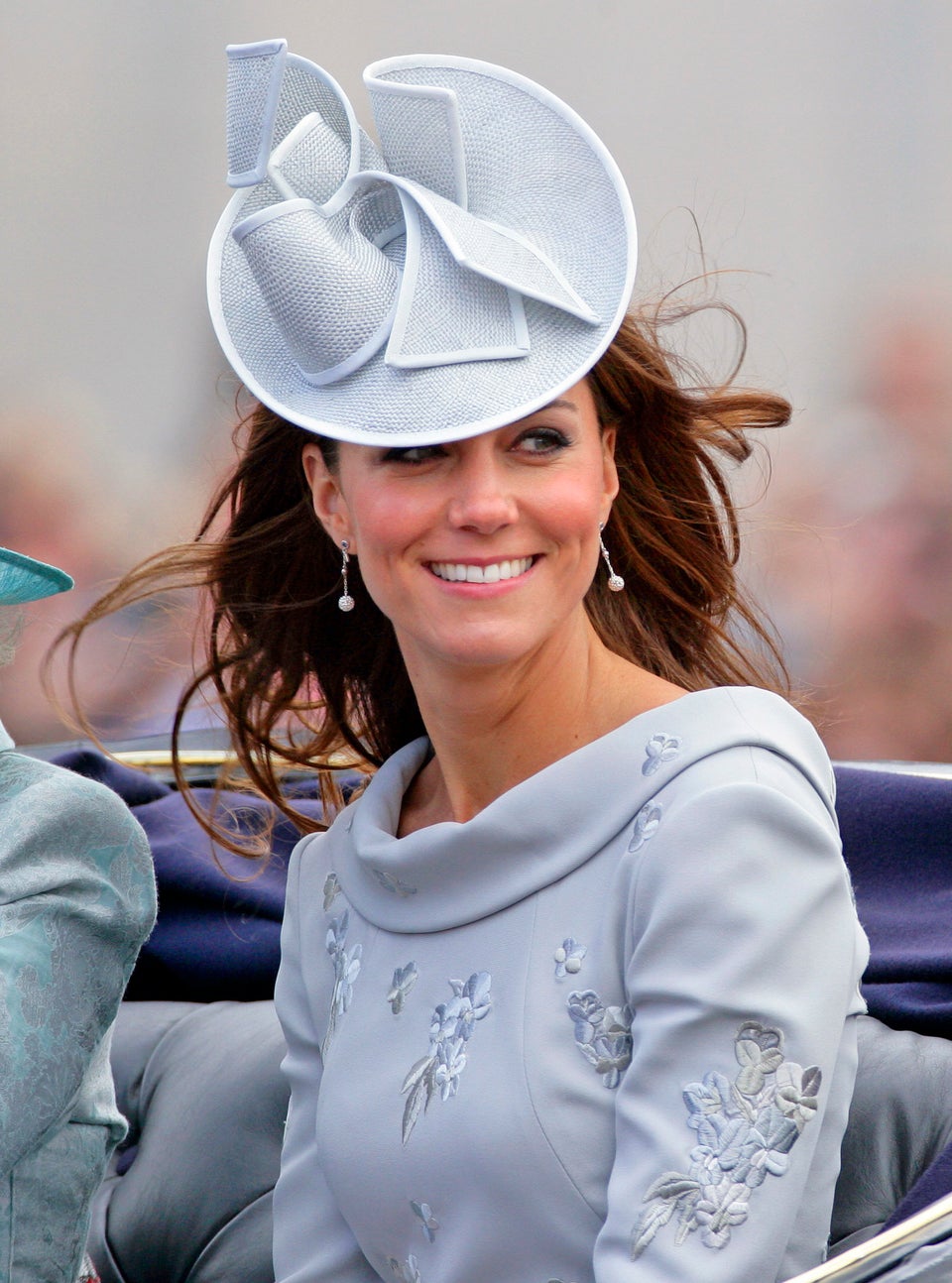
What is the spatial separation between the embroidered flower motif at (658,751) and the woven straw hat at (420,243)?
0.91ft

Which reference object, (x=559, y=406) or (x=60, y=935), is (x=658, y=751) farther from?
(x=60, y=935)

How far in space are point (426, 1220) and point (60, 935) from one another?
439 mm

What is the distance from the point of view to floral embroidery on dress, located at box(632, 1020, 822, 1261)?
3.80 feet

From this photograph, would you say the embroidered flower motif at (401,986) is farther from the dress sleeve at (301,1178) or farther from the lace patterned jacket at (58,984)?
the lace patterned jacket at (58,984)

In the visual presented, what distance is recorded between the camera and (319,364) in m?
1.36

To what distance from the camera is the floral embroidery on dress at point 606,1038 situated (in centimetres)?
127

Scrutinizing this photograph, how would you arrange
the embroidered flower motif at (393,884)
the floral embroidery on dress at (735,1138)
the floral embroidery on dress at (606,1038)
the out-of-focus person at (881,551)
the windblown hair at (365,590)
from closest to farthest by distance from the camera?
the floral embroidery on dress at (735,1138) < the floral embroidery on dress at (606,1038) < the embroidered flower motif at (393,884) < the windblown hair at (365,590) < the out-of-focus person at (881,551)

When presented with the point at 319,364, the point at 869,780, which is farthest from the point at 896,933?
the point at 319,364

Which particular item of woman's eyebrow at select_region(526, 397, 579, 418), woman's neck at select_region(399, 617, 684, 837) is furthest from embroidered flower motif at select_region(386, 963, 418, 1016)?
→ woman's eyebrow at select_region(526, 397, 579, 418)

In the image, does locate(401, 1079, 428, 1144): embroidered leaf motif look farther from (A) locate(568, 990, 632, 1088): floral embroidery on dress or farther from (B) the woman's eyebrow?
(B) the woman's eyebrow

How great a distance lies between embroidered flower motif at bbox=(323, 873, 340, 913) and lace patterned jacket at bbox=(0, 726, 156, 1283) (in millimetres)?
173

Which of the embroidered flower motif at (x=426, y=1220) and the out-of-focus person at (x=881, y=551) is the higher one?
the embroidered flower motif at (x=426, y=1220)

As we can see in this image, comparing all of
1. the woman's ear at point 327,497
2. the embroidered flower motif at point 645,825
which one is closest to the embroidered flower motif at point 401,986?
the embroidered flower motif at point 645,825

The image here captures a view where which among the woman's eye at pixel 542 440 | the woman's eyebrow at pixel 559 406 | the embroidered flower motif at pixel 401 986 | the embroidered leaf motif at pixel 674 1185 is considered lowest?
the embroidered flower motif at pixel 401 986
